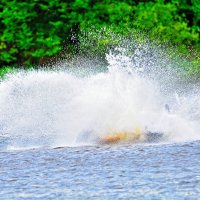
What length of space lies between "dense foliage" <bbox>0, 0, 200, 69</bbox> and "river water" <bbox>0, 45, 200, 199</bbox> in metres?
5.78

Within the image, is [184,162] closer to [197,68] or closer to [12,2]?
[197,68]

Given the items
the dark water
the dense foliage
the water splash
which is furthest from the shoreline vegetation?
the dark water

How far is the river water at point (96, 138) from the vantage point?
544 inches

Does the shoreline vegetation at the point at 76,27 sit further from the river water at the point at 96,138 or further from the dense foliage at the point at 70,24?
the river water at the point at 96,138

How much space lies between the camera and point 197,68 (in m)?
32.2

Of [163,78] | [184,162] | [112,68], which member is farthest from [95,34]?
[184,162]

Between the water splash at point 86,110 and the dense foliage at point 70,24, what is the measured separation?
9.26 metres

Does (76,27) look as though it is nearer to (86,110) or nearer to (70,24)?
(70,24)

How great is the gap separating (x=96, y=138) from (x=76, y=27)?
15864mm

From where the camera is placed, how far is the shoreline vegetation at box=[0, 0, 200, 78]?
33188 millimetres

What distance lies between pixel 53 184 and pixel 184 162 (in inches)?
79.2

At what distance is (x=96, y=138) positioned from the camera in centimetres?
1858

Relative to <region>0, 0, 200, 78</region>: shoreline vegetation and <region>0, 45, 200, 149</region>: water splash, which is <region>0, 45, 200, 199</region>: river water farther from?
<region>0, 0, 200, 78</region>: shoreline vegetation

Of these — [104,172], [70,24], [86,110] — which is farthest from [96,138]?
[70,24]
